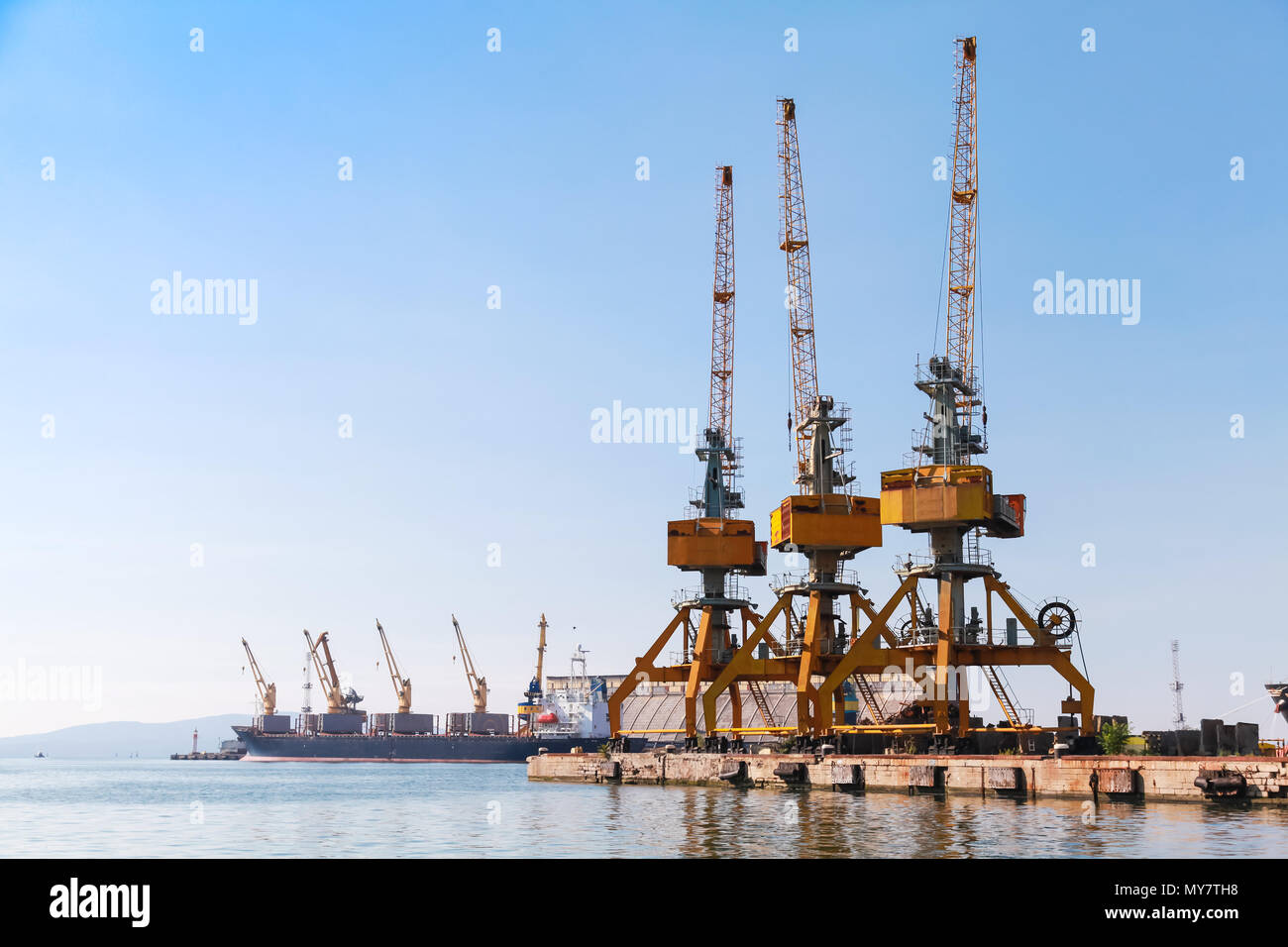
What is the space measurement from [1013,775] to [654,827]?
68.9 feet

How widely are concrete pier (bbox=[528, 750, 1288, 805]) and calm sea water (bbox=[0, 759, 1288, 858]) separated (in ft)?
4.68

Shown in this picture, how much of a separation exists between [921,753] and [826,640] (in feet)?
60.1

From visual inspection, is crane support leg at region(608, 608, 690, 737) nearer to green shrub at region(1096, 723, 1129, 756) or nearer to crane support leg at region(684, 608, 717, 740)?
crane support leg at region(684, 608, 717, 740)

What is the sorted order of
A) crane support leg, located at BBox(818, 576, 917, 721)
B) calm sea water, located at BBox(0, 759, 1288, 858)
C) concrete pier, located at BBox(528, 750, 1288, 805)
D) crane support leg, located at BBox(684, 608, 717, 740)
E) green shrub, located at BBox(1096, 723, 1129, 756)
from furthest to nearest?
crane support leg, located at BBox(684, 608, 717, 740)
crane support leg, located at BBox(818, 576, 917, 721)
green shrub, located at BBox(1096, 723, 1129, 756)
concrete pier, located at BBox(528, 750, 1288, 805)
calm sea water, located at BBox(0, 759, 1288, 858)

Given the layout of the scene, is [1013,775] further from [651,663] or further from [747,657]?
[651,663]

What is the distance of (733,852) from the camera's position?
125 feet

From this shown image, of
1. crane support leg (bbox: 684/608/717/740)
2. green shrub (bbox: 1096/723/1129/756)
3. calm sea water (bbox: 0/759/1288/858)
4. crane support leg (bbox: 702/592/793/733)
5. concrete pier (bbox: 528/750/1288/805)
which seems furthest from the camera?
crane support leg (bbox: 684/608/717/740)

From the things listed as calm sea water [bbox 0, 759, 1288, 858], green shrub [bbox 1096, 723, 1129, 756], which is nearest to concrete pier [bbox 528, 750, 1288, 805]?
calm sea water [bbox 0, 759, 1288, 858]

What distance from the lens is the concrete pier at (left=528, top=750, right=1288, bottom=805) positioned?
52438 millimetres

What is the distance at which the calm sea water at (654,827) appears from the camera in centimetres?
3925

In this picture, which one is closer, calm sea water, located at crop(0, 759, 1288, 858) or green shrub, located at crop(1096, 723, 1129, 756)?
calm sea water, located at crop(0, 759, 1288, 858)

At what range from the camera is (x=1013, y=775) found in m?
59.6
